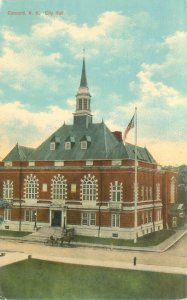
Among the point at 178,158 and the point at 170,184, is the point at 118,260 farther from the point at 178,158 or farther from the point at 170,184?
the point at 170,184

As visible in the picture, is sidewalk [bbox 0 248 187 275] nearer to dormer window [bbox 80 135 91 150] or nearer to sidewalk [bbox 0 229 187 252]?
sidewalk [bbox 0 229 187 252]

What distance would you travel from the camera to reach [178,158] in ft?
62.8

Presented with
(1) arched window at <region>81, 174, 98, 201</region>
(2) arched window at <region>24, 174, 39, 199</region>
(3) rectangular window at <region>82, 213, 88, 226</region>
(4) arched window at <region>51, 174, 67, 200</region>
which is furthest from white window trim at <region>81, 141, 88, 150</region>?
(3) rectangular window at <region>82, 213, 88, 226</region>

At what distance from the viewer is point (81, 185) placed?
27250 mm

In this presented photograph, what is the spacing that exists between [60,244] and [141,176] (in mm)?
6599

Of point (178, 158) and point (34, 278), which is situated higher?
point (178, 158)

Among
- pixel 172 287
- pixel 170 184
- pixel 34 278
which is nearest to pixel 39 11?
pixel 34 278

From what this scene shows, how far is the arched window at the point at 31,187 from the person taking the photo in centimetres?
2773

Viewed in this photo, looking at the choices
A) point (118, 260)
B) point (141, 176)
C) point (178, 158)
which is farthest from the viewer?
point (141, 176)

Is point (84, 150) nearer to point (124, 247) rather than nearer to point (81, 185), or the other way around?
point (81, 185)

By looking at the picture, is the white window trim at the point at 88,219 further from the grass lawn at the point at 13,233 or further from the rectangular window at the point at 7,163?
the rectangular window at the point at 7,163

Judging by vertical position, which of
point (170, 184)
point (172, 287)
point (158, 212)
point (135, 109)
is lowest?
point (172, 287)

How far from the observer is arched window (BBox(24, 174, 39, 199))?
91.0ft

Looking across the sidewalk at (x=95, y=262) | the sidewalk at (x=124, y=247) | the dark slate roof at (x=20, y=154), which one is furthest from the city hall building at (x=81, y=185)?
the sidewalk at (x=95, y=262)
